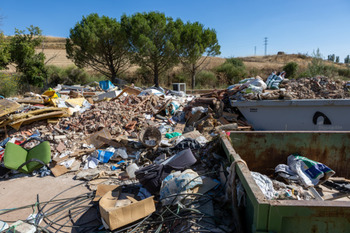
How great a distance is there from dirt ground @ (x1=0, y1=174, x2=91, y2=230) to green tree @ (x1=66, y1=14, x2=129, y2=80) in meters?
13.9

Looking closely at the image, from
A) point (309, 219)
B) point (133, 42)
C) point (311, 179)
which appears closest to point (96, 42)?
point (133, 42)

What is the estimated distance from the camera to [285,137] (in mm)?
3090

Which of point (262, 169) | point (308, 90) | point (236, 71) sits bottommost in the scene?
point (262, 169)

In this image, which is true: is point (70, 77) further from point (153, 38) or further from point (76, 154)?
point (76, 154)

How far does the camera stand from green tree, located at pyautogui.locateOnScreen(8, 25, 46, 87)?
1387cm

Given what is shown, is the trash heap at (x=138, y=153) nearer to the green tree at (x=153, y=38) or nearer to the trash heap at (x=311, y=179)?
the trash heap at (x=311, y=179)

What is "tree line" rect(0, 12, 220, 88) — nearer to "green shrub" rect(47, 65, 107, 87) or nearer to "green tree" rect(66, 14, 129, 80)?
"green tree" rect(66, 14, 129, 80)

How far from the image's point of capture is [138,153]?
16.0 ft

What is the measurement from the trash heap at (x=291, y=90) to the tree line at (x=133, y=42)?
1128cm

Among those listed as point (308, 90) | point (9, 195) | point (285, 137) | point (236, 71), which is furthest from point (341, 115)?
point (236, 71)

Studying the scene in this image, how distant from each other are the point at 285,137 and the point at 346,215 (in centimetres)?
161

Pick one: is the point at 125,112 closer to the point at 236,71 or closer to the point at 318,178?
the point at 318,178

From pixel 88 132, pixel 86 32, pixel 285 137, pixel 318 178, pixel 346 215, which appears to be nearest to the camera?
pixel 346 215

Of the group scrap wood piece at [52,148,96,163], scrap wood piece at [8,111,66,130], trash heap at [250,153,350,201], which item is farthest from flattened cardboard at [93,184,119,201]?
scrap wood piece at [8,111,66,130]
